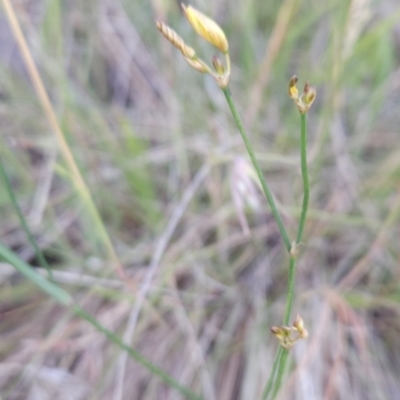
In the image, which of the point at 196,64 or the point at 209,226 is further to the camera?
the point at 209,226

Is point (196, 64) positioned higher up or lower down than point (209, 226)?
lower down

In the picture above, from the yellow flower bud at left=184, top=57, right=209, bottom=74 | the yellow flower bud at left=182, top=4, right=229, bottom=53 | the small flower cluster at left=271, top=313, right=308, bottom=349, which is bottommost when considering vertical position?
the small flower cluster at left=271, top=313, right=308, bottom=349

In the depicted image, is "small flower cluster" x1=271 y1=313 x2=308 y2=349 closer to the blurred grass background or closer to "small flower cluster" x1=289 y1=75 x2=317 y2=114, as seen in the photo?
"small flower cluster" x1=289 y1=75 x2=317 y2=114

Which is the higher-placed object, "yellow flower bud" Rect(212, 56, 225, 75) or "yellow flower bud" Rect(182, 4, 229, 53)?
"yellow flower bud" Rect(182, 4, 229, 53)

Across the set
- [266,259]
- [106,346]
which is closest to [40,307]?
[106,346]

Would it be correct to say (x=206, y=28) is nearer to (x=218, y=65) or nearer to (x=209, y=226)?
(x=218, y=65)

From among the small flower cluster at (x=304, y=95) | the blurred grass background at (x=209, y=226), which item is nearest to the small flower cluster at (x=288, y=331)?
the small flower cluster at (x=304, y=95)

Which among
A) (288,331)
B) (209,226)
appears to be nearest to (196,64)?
(288,331)

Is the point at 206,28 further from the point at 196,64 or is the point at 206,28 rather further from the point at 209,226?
the point at 209,226

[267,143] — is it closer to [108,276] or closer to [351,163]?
Answer: [351,163]

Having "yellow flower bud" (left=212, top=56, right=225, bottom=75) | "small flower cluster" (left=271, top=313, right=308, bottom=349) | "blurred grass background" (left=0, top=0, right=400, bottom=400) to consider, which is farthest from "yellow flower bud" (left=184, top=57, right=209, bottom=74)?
"blurred grass background" (left=0, top=0, right=400, bottom=400)
